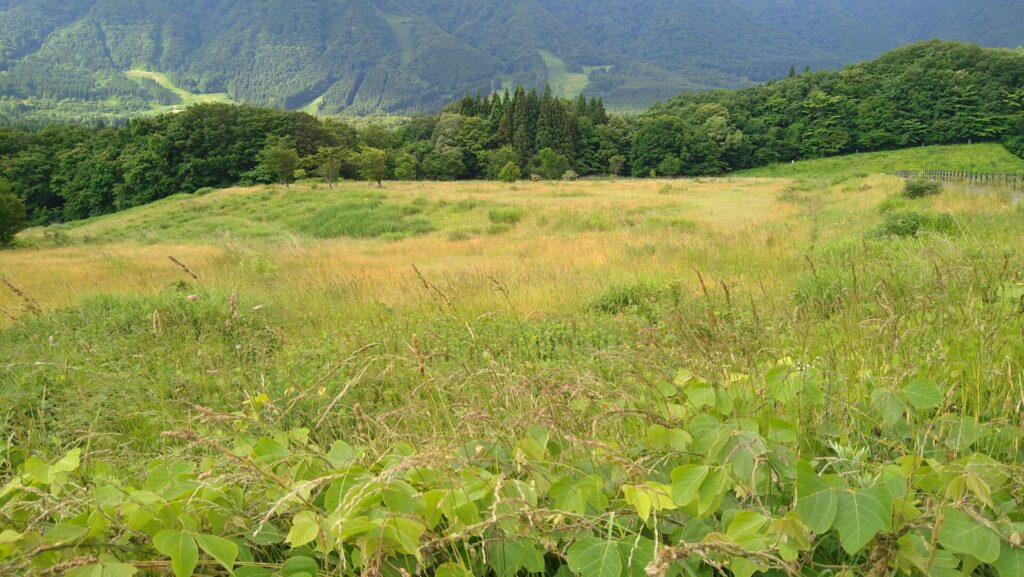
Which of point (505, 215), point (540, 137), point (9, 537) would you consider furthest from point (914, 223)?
point (540, 137)

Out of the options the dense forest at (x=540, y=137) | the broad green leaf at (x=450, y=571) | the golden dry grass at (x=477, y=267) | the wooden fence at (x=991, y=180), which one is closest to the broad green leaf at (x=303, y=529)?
the broad green leaf at (x=450, y=571)

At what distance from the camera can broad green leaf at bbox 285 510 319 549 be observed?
1310 millimetres

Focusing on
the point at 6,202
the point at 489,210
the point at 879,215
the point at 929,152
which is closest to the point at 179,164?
the point at 6,202

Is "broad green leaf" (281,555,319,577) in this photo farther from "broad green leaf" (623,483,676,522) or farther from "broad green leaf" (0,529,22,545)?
"broad green leaf" (623,483,676,522)

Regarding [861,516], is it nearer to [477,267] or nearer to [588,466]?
[588,466]

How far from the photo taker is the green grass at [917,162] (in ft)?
210

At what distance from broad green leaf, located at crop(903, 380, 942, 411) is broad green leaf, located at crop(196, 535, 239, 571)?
199cm

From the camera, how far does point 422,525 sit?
1313 millimetres

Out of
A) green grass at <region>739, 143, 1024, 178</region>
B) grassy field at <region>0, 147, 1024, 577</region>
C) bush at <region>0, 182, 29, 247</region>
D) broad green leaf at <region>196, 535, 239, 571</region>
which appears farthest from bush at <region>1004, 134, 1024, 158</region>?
bush at <region>0, 182, 29, 247</region>

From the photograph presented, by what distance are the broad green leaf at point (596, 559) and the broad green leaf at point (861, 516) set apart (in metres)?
0.49

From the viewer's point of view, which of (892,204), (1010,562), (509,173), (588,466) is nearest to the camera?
(1010,562)

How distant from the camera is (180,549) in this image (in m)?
1.29

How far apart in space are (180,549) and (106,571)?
0.53 feet

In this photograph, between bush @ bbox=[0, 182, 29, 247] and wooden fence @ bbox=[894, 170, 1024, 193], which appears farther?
bush @ bbox=[0, 182, 29, 247]
